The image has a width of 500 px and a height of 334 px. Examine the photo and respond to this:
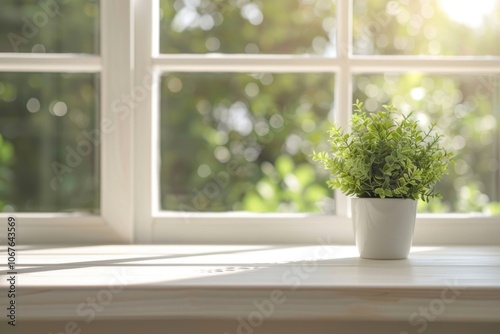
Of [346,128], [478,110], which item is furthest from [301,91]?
[346,128]

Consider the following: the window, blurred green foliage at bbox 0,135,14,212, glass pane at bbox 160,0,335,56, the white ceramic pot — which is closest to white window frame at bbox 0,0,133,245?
the white ceramic pot

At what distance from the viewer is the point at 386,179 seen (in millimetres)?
1543

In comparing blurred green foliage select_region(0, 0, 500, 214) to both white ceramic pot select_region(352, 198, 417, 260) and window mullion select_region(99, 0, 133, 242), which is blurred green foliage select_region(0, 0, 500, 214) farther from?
white ceramic pot select_region(352, 198, 417, 260)

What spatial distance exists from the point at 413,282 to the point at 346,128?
66 centimetres

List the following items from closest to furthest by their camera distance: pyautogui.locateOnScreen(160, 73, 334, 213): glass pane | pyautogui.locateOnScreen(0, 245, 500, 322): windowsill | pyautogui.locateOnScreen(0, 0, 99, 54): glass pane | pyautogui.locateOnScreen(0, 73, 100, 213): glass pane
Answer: pyautogui.locateOnScreen(0, 245, 500, 322): windowsill < pyautogui.locateOnScreen(0, 73, 100, 213): glass pane < pyautogui.locateOnScreen(0, 0, 99, 54): glass pane < pyautogui.locateOnScreen(160, 73, 334, 213): glass pane

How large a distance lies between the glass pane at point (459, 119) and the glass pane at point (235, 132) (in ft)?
1.75

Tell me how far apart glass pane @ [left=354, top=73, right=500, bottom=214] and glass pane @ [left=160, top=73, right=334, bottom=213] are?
1.75 ft

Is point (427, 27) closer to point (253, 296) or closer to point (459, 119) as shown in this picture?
point (459, 119)

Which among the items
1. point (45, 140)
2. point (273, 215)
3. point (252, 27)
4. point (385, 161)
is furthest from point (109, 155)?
point (252, 27)

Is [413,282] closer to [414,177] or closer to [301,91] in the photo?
[414,177]

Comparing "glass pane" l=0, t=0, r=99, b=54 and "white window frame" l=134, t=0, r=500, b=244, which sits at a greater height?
"glass pane" l=0, t=0, r=99, b=54

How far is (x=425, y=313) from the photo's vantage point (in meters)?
1.22

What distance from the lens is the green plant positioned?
1546 mm

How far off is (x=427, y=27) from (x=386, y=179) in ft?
10.6
